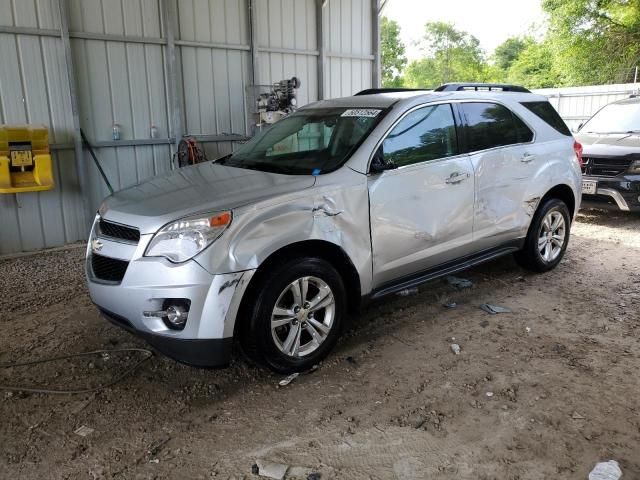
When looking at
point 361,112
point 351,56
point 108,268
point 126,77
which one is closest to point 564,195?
point 361,112

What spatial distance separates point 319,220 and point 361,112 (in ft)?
3.71

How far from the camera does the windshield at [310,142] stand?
12.5 feet

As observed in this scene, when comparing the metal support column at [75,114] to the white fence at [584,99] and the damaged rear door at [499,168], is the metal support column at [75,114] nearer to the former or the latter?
the damaged rear door at [499,168]

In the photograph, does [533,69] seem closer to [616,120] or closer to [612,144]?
[616,120]

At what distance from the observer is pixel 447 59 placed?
4662cm

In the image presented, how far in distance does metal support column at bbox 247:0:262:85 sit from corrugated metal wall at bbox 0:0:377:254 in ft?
0.05

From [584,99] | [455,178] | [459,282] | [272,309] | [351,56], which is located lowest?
[459,282]

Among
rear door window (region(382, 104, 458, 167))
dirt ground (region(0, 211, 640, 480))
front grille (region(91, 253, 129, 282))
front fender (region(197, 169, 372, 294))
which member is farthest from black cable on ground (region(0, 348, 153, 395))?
rear door window (region(382, 104, 458, 167))

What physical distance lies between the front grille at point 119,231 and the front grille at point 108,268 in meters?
0.14

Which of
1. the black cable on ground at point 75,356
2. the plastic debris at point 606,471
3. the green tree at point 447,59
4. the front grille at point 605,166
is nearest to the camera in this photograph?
the plastic debris at point 606,471

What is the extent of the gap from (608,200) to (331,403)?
243 inches

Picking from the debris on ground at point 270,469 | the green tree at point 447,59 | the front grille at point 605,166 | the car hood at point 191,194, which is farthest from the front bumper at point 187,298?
the green tree at point 447,59

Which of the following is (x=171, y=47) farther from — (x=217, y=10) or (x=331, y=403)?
(x=331, y=403)

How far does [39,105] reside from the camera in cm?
638
